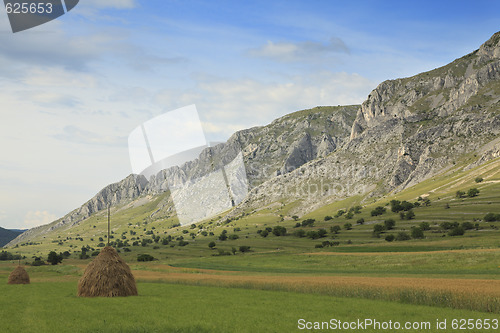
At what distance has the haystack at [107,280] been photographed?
4431 centimetres

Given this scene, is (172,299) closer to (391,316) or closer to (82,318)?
(82,318)

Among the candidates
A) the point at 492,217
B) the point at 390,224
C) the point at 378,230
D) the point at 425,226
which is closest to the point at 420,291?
the point at 425,226

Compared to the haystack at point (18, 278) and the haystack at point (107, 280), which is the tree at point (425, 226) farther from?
the haystack at point (18, 278)

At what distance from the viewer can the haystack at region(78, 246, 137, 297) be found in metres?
44.3

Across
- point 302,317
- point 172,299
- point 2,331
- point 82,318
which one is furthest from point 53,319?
point 302,317

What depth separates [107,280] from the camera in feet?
147

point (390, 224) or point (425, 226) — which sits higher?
point (390, 224)

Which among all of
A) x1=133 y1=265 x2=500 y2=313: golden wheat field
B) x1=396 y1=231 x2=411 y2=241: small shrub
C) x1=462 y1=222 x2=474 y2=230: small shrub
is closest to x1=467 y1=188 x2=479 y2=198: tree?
x1=462 y1=222 x2=474 y2=230: small shrub

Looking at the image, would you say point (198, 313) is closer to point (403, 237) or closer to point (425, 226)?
point (403, 237)

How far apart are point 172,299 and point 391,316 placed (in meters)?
22.5

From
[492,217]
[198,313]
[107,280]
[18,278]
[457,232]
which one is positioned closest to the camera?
[198,313]

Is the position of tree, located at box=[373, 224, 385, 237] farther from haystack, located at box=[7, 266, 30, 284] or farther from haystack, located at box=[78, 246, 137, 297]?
haystack, located at box=[78, 246, 137, 297]

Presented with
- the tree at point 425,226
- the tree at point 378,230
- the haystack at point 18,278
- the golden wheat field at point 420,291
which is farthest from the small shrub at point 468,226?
the haystack at point 18,278

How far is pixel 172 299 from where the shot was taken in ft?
137
